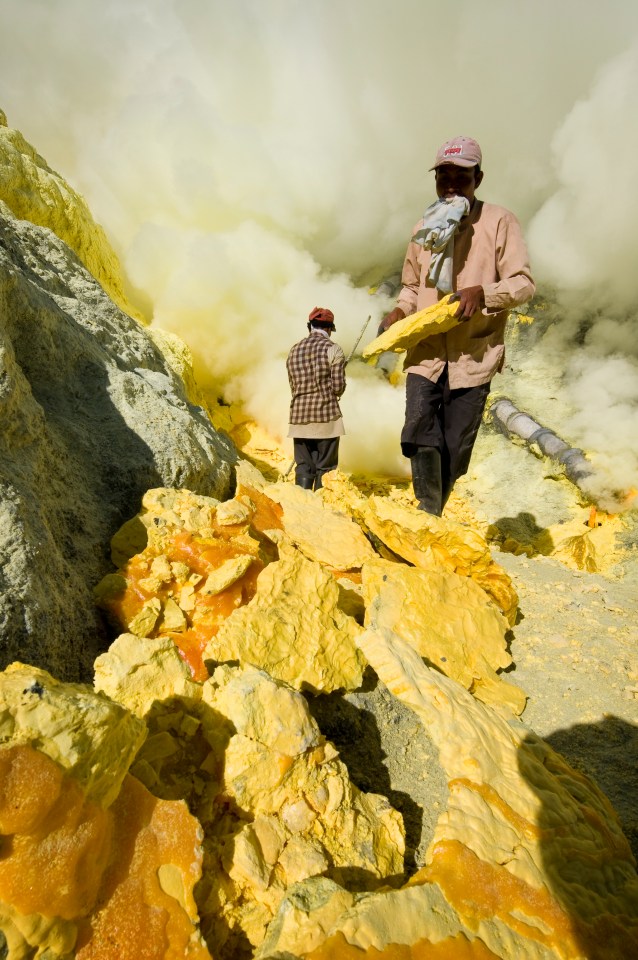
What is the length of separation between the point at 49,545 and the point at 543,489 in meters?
5.20

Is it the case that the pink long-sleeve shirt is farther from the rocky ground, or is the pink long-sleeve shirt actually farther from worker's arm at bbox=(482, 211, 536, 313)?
the rocky ground

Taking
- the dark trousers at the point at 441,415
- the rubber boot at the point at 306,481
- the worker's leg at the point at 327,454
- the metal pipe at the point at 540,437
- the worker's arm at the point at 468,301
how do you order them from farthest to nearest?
the metal pipe at the point at 540,437
the rubber boot at the point at 306,481
the worker's leg at the point at 327,454
the dark trousers at the point at 441,415
the worker's arm at the point at 468,301

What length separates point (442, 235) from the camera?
7.99 feet

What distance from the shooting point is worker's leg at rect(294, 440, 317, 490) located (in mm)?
4027

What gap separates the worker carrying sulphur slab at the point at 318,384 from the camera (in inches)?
148

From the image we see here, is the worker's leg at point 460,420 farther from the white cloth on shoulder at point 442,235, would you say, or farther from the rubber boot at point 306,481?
the rubber boot at point 306,481

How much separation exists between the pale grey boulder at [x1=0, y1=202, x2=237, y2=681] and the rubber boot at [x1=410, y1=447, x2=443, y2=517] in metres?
1.14

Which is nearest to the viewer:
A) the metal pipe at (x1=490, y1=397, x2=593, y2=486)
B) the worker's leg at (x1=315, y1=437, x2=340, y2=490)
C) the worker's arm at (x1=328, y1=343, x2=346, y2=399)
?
the worker's arm at (x1=328, y1=343, x2=346, y2=399)

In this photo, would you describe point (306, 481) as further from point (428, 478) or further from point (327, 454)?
point (428, 478)

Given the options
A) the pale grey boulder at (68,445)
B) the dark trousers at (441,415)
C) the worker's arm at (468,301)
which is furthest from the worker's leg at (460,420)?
the pale grey boulder at (68,445)

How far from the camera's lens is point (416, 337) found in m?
2.61

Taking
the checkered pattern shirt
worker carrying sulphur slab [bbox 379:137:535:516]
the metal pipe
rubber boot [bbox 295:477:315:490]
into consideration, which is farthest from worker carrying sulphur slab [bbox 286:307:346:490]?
the metal pipe

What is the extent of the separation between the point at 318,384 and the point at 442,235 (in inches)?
61.3

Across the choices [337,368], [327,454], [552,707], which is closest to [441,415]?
[337,368]
